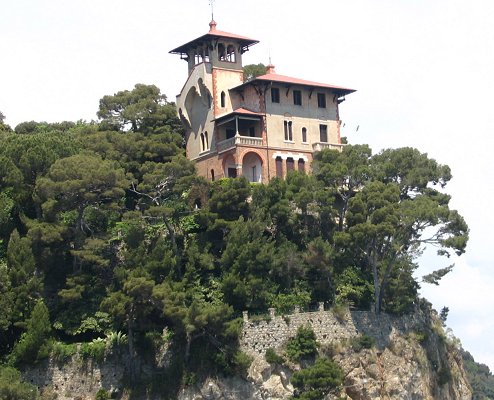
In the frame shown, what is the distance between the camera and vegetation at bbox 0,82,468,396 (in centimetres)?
6350

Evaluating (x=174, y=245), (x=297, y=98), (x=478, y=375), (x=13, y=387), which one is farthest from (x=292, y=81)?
(x=478, y=375)

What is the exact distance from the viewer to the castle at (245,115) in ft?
253

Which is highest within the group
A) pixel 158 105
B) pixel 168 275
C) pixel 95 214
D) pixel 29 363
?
pixel 158 105

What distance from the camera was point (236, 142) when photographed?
75.9m

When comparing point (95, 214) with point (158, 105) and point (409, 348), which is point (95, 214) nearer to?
point (158, 105)

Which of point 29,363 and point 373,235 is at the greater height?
point 373,235

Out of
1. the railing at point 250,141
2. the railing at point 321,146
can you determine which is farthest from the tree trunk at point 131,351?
the railing at point 321,146

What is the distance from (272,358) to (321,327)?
387 centimetres

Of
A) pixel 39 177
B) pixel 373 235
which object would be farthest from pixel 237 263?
pixel 39 177

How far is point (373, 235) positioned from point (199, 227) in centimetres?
974

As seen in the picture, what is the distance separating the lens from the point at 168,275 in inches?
2552

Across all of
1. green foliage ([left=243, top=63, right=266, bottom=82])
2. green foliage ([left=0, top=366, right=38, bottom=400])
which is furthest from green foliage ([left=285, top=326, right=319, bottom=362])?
green foliage ([left=243, top=63, right=266, bottom=82])

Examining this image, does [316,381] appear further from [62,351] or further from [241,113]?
[241,113]

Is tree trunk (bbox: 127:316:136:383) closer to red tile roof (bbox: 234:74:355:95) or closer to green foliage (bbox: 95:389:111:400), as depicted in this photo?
green foliage (bbox: 95:389:111:400)
